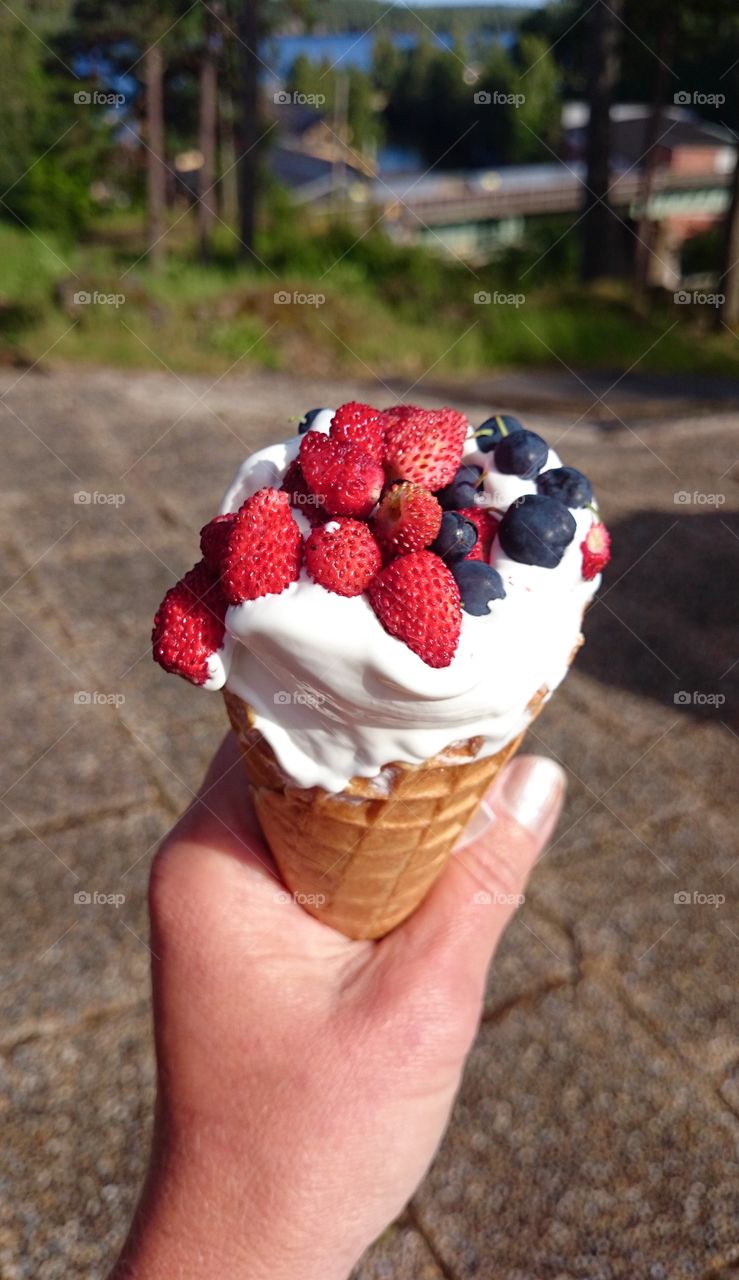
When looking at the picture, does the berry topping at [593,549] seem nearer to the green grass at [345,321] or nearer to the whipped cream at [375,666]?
the whipped cream at [375,666]

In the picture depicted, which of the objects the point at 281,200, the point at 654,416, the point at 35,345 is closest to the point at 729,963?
the point at 654,416

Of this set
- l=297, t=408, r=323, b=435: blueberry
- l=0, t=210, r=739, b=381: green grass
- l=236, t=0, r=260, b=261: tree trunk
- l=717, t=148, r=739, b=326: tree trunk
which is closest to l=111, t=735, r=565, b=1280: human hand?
l=297, t=408, r=323, b=435: blueberry

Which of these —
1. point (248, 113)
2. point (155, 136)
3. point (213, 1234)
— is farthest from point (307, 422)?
point (155, 136)

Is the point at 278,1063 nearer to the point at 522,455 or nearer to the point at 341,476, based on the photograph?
the point at 341,476

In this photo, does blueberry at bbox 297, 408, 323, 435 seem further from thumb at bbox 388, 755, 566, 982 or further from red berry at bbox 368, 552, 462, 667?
thumb at bbox 388, 755, 566, 982

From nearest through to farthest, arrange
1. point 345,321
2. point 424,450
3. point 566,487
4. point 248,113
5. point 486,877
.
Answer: point 424,450
point 566,487
point 486,877
point 345,321
point 248,113

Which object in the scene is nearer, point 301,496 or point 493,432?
point 301,496

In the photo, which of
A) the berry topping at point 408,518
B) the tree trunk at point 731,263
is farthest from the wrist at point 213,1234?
the tree trunk at point 731,263
